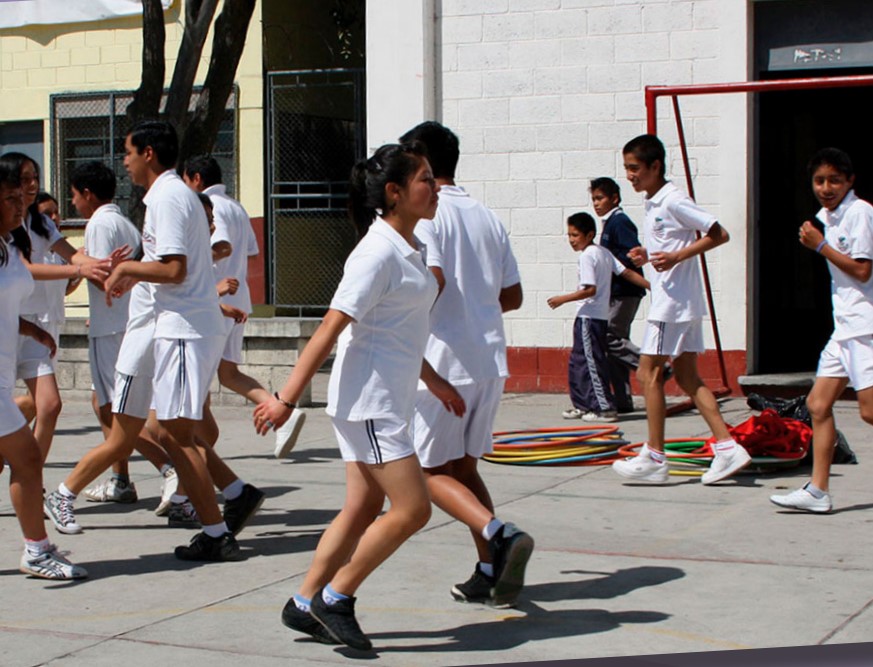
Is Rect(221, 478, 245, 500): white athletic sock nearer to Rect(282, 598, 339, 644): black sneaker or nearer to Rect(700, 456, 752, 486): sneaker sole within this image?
Rect(282, 598, 339, 644): black sneaker

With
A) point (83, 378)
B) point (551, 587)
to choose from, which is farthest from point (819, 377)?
point (83, 378)

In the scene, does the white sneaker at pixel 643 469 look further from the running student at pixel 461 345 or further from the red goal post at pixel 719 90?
the red goal post at pixel 719 90

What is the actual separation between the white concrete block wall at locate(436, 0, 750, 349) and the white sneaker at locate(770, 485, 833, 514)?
4969 millimetres

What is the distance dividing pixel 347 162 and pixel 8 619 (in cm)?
1138

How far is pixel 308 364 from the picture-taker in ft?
14.8

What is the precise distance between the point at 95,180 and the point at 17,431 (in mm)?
2252

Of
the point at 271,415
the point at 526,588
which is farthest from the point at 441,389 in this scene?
the point at 526,588

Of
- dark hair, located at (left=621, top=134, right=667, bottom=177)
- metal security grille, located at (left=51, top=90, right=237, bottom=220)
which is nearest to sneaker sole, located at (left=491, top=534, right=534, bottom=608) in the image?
dark hair, located at (left=621, top=134, right=667, bottom=177)

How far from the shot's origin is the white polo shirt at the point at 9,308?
18.7 ft

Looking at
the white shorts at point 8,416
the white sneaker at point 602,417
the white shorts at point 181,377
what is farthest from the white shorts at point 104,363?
the white sneaker at point 602,417

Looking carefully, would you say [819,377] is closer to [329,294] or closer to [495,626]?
[495,626]

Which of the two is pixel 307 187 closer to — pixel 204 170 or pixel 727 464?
pixel 204 170

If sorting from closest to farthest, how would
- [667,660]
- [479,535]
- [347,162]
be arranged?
1. [667,660]
2. [479,535]
3. [347,162]

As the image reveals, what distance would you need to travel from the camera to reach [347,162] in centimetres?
1620
